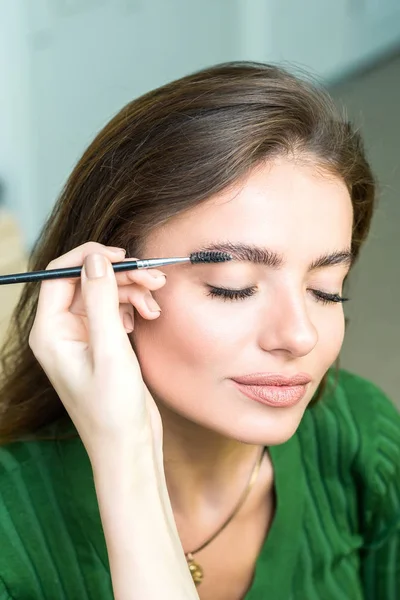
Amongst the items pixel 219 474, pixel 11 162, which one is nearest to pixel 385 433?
pixel 219 474

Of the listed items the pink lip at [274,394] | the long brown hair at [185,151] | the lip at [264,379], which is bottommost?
the pink lip at [274,394]

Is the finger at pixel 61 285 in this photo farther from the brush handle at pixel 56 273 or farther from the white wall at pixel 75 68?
the white wall at pixel 75 68

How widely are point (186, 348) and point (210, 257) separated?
0.37 feet

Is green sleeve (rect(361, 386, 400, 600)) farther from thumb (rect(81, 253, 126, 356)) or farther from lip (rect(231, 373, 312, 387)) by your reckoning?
thumb (rect(81, 253, 126, 356))

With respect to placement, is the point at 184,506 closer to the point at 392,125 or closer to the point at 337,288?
the point at 337,288

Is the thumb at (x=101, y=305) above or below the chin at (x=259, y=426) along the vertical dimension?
above

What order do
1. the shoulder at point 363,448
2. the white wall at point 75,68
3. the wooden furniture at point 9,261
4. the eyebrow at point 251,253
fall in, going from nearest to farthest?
the eyebrow at point 251,253, the shoulder at point 363,448, the wooden furniture at point 9,261, the white wall at point 75,68

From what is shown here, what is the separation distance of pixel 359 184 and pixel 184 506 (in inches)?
20.0

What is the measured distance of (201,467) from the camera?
1.23 meters

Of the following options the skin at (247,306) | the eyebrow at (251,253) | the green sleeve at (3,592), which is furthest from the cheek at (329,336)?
the green sleeve at (3,592)

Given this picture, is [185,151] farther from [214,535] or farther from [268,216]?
[214,535]

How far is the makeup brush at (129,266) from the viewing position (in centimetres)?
97

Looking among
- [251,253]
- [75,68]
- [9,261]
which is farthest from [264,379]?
[75,68]

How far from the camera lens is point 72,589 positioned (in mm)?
1115
